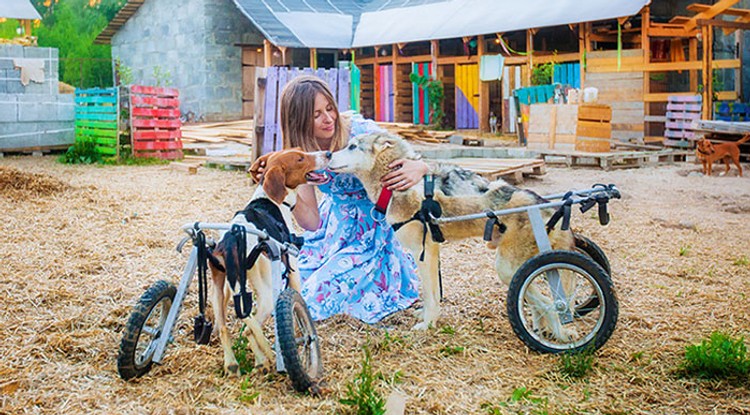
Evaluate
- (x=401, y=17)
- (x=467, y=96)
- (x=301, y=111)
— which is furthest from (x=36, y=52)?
(x=301, y=111)

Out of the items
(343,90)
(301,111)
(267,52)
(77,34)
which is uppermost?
(77,34)

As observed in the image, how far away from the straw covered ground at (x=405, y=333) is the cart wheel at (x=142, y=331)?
8cm

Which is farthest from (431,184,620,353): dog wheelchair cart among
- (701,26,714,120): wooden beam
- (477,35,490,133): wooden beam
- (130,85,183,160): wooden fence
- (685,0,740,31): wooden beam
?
(477,35,490,133): wooden beam

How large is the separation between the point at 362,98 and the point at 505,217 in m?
23.2

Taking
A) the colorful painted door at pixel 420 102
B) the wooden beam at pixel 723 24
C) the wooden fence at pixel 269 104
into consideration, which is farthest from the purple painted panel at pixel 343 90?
the colorful painted door at pixel 420 102

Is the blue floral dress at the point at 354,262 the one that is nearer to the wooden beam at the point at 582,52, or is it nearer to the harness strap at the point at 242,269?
the harness strap at the point at 242,269

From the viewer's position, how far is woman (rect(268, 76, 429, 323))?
4832mm

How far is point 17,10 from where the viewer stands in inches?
888

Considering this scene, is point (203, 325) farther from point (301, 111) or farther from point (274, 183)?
point (301, 111)

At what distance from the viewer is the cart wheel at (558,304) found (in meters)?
3.94

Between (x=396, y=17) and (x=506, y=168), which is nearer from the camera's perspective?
(x=506, y=168)

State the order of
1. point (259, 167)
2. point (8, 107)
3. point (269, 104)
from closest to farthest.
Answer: point (259, 167) → point (269, 104) → point (8, 107)

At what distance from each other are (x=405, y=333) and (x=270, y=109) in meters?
7.13

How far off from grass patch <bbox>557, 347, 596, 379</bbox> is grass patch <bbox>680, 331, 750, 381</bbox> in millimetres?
453
